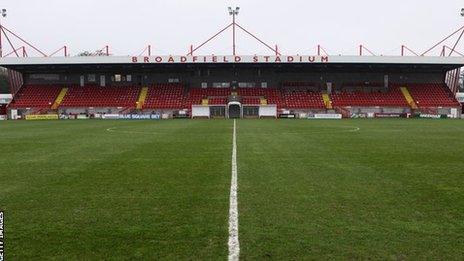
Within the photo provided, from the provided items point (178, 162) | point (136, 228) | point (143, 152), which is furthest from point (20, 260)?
point (143, 152)

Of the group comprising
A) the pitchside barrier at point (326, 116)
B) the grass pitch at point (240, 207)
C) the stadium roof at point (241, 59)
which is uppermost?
the stadium roof at point (241, 59)

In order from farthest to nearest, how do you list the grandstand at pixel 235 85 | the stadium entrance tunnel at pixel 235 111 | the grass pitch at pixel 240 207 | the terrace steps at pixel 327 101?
1. the terrace steps at pixel 327 101
2. the stadium entrance tunnel at pixel 235 111
3. the grandstand at pixel 235 85
4. the grass pitch at pixel 240 207

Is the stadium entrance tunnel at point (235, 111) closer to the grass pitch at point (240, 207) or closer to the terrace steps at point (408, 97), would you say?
the terrace steps at point (408, 97)

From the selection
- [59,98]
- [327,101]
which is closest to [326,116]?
[327,101]

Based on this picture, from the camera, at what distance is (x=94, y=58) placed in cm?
6644

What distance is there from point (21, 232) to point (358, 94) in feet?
230

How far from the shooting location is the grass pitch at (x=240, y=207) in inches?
240

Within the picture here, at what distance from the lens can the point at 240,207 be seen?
8320mm

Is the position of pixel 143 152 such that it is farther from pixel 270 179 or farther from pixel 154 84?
pixel 154 84

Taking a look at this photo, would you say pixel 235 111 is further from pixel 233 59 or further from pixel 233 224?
pixel 233 224

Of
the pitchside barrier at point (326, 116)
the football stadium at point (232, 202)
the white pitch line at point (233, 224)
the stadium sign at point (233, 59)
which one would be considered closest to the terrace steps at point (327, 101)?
the pitchside barrier at point (326, 116)

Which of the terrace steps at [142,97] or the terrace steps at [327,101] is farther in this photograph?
the terrace steps at [142,97]

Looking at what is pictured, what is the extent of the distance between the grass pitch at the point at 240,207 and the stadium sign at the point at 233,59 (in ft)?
168

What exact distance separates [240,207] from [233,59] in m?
59.2
